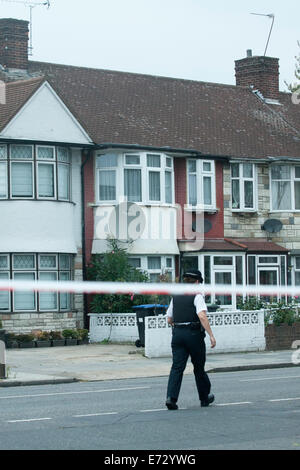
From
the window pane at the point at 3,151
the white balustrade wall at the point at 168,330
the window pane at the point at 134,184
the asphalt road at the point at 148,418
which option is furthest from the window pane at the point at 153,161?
the asphalt road at the point at 148,418

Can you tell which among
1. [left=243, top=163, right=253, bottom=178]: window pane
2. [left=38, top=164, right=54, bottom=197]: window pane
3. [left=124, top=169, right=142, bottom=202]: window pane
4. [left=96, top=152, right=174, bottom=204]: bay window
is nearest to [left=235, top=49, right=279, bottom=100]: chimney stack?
[left=243, top=163, right=253, bottom=178]: window pane

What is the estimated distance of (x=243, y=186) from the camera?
1388 inches

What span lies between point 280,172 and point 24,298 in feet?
37.3

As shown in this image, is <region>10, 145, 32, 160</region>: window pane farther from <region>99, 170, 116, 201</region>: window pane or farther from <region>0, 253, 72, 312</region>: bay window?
<region>99, 170, 116, 201</region>: window pane

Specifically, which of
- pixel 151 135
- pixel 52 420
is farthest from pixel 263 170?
pixel 52 420

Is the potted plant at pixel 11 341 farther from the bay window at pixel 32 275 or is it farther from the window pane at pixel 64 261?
the window pane at pixel 64 261

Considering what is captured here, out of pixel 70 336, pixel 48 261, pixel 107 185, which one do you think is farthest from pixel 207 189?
pixel 70 336

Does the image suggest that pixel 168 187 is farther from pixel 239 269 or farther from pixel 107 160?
pixel 239 269

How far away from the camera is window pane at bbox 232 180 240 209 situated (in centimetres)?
3519

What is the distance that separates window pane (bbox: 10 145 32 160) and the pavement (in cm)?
577

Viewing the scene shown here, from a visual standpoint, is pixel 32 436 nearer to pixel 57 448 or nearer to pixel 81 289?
pixel 57 448

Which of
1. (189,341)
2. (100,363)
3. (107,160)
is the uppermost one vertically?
(107,160)

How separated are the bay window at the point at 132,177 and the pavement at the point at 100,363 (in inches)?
224

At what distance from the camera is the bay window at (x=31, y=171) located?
2948cm
